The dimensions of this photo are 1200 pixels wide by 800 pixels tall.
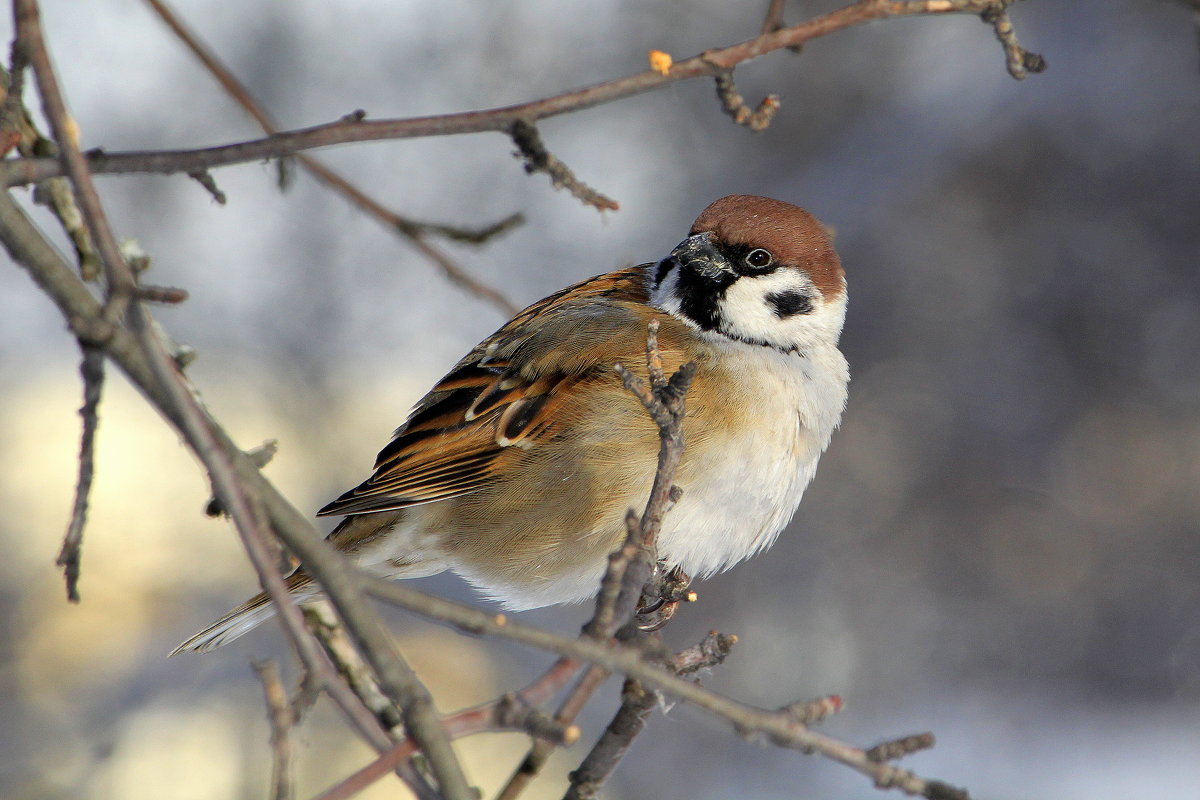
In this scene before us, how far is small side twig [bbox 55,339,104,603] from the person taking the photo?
130 centimetres

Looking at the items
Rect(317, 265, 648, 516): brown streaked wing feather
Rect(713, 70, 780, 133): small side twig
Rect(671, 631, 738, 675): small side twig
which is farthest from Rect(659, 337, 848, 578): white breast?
Rect(713, 70, 780, 133): small side twig

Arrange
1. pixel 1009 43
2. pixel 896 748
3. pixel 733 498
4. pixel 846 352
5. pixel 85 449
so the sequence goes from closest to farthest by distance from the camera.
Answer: pixel 896 748
pixel 85 449
pixel 1009 43
pixel 733 498
pixel 846 352

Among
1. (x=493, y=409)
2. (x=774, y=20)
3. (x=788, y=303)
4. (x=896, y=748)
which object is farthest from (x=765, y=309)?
(x=896, y=748)

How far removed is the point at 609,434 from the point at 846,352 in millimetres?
3397

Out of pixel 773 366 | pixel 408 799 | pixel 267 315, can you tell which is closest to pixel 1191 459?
pixel 773 366

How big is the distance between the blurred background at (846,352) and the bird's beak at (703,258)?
2036mm

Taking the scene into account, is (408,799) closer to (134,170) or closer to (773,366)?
(773,366)

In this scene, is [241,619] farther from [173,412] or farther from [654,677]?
[654,677]

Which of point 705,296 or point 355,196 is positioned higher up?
point 705,296

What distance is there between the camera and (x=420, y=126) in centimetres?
141

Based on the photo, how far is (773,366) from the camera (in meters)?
2.75

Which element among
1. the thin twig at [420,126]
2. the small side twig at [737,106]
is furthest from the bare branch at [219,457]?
the small side twig at [737,106]

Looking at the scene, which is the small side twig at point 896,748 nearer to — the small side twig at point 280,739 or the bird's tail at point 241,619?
the small side twig at point 280,739

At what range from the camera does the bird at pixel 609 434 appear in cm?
260
